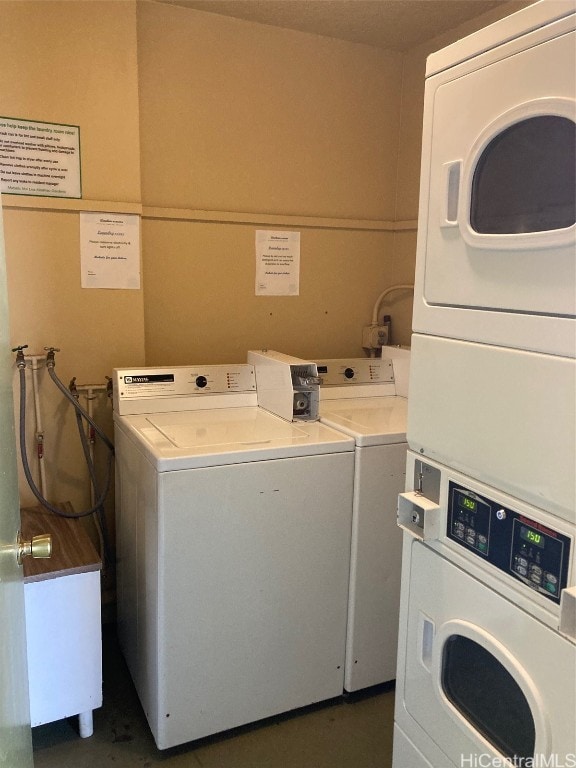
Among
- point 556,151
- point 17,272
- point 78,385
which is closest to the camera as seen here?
point 556,151

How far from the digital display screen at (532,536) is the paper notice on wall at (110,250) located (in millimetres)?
1747

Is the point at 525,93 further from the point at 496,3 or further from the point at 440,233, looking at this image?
the point at 496,3

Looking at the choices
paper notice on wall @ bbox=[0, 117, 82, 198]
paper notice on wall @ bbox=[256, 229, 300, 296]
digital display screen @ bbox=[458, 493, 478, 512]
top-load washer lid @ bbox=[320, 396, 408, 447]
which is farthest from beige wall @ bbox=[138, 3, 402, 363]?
digital display screen @ bbox=[458, 493, 478, 512]

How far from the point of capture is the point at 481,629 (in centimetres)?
109

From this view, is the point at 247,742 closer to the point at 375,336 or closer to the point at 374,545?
the point at 374,545

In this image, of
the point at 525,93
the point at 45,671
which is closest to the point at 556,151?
the point at 525,93

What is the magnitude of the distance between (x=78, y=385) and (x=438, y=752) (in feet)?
5.50

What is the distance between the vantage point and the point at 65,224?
2.15 meters

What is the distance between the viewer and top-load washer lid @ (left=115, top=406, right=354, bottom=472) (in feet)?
5.58

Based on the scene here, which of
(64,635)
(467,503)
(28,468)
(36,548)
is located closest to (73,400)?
(28,468)

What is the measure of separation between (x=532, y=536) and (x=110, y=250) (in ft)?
5.94

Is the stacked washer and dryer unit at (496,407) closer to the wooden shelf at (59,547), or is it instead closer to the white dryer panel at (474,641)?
the white dryer panel at (474,641)

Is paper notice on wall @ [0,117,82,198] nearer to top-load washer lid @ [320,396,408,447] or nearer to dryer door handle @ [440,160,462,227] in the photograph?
top-load washer lid @ [320,396,408,447]

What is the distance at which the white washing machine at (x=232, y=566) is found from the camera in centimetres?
172
